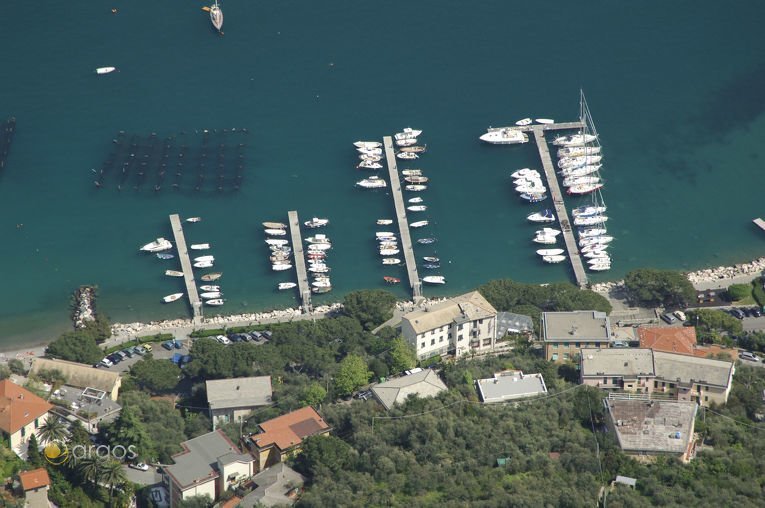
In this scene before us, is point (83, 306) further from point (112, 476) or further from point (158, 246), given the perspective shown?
point (112, 476)

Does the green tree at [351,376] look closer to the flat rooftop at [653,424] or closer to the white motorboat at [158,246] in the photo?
the flat rooftop at [653,424]

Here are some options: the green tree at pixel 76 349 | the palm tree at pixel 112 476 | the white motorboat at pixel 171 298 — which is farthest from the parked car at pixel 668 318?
the palm tree at pixel 112 476

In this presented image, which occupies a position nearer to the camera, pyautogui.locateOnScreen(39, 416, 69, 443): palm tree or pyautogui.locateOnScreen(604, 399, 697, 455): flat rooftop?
pyautogui.locateOnScreen(604, 399, 697, 455): flat rooftop

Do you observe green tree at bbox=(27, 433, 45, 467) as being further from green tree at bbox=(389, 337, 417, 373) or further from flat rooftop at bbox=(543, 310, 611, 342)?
flat rooftop at bbox=(543, 310, 611, 342)

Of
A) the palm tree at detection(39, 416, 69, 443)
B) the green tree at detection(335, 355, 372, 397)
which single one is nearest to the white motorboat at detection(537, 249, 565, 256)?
the green tree at detection(335, 355, 372, 397)

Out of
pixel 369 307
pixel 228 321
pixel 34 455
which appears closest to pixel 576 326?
pixel 369 307

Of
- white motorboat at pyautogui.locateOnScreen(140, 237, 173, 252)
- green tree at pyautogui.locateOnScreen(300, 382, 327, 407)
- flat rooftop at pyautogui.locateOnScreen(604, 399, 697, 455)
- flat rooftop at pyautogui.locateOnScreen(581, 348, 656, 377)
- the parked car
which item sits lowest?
flat rooftop at pyautogui.locateOnScreen(604, 399, 697, 455)

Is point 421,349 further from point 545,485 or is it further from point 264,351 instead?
point 545,485
